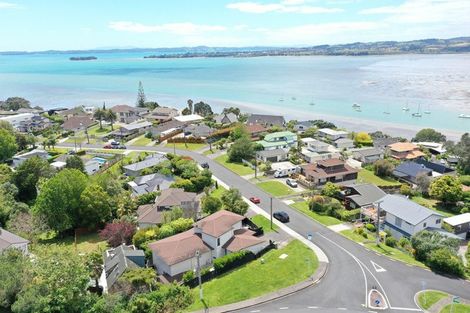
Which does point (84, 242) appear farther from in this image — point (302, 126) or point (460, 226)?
Answer: point (302, 126)

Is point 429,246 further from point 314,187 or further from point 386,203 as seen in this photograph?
point 314,187

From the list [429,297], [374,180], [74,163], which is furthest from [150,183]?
[429,297]

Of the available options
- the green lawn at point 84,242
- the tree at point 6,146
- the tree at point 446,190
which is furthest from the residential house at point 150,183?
the tree at point 446,190

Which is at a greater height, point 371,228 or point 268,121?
point 268,121

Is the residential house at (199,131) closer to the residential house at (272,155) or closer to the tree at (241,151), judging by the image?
the tree at (241,151)

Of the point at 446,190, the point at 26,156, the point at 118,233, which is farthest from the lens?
the point at 26,156

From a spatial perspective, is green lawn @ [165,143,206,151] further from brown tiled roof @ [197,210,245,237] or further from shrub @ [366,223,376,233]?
shrub @ [366,223,376,233]
